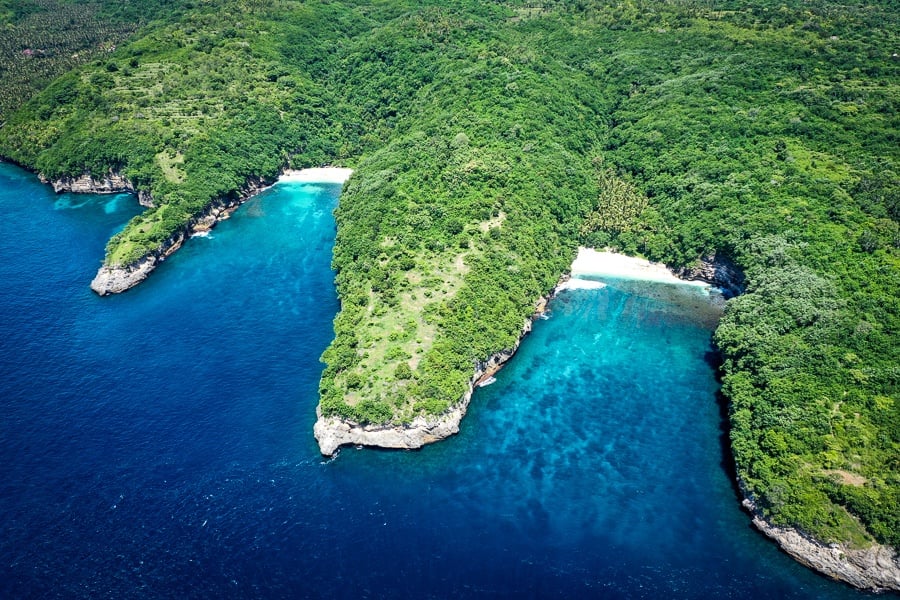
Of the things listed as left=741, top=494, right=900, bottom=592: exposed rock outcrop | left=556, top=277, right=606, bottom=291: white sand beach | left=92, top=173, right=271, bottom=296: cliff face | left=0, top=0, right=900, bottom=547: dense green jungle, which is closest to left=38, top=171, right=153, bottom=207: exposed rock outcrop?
left=0, top=0, right=900, bottom=547: dense green jungle

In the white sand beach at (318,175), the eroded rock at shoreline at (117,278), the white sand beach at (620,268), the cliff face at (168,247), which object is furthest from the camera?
the white sand beach at (318,175)

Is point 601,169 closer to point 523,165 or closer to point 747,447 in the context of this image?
point 523,165

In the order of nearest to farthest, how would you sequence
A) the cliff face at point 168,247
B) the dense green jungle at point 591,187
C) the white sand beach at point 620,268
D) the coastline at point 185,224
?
the dense green jungle at point 591,187, the cliff face at point 168,247, the coastline at point 185,224, the white sand beach at point 620,268

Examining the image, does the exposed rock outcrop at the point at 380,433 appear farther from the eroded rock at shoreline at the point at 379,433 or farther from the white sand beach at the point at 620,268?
the white sand beach at the point at 620,268

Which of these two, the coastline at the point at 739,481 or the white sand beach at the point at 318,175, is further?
the white sand beach at the point at 318,175

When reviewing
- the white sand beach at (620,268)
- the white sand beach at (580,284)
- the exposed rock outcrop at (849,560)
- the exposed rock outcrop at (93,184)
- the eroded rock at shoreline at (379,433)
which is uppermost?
the exposed rock outcrop at (93,184)

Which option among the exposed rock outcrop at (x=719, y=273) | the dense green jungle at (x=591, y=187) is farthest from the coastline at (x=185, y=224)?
the exposed rock outcrop at (x=719, y=273)

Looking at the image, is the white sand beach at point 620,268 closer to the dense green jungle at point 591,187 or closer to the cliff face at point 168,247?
the dense green jungle at point 591,187

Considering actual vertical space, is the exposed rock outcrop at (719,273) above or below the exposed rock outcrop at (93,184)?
below

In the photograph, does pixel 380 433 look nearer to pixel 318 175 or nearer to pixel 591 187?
pixel 591 187

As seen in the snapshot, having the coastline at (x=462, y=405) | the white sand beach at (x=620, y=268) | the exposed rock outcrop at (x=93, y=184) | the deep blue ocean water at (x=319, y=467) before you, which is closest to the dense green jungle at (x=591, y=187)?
the coastline at (x=462, y=405)
